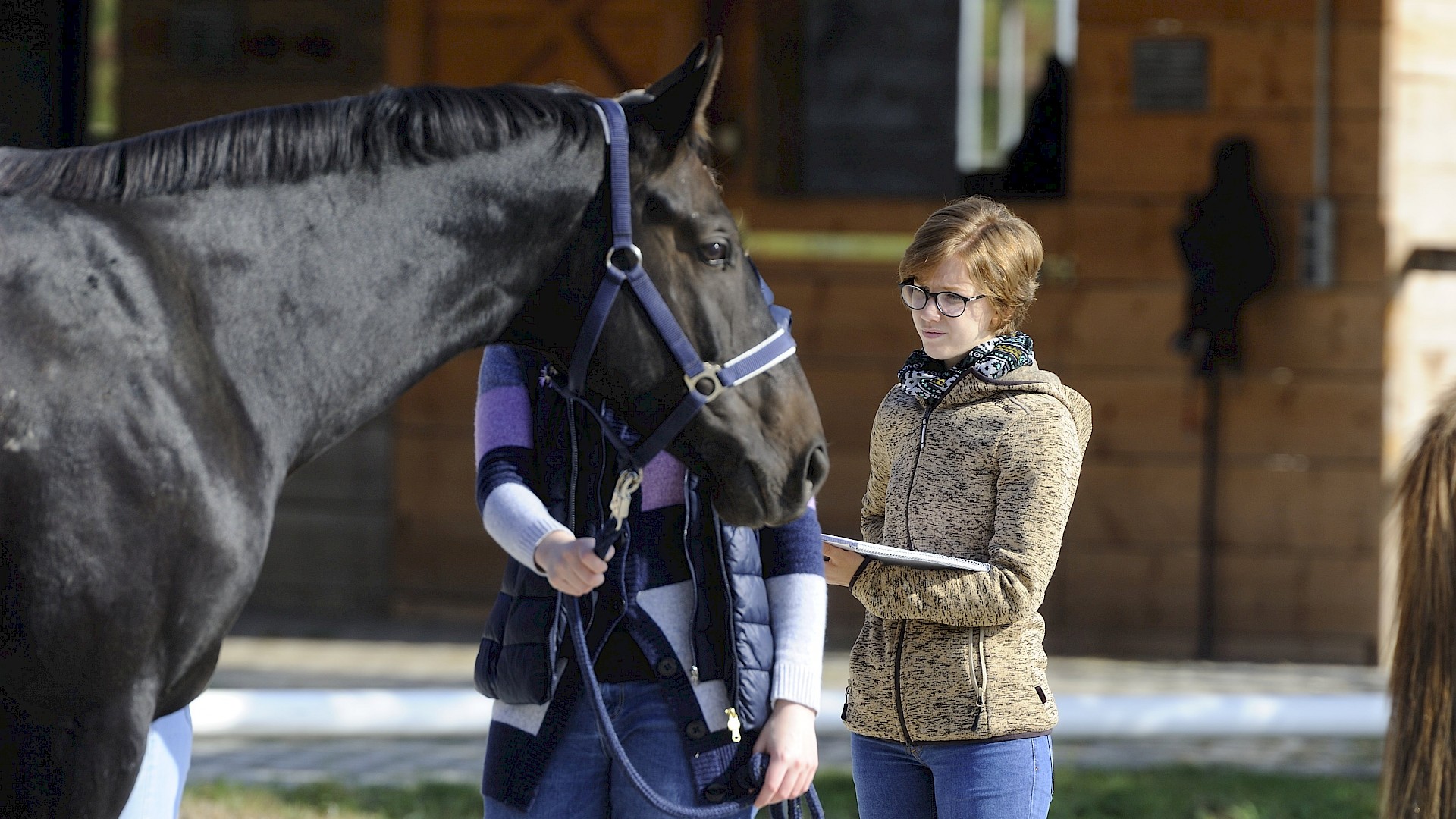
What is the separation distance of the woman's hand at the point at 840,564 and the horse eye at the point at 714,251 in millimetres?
429

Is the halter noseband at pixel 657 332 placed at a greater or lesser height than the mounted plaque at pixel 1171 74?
lesser

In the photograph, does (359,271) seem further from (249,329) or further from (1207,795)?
(1207,795)

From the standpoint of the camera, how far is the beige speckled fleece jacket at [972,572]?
1.86 meters

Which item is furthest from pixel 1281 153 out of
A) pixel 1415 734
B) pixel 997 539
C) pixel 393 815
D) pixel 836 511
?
pixel 997 539

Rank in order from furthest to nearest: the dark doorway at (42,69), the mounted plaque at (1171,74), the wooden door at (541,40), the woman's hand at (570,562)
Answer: the wooden door at (541,40)
the mounted plaque at (1171,74)
the dark doorway at (42,69)
the woman's hand at (570,562)

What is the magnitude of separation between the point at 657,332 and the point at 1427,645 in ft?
5.72

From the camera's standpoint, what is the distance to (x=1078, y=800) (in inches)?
158

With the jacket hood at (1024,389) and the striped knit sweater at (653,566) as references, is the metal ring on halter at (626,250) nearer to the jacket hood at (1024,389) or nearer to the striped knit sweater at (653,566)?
the striped knit sweater at (653,566)

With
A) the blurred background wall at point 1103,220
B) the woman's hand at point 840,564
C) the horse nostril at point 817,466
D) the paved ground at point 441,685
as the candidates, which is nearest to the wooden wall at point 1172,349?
the blurred background wall at point 1103,220

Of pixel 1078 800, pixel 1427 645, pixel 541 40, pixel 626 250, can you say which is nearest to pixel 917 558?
pixel 626 250

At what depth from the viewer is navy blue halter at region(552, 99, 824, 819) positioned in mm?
1826

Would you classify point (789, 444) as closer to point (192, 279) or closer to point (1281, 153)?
point (192, 279)

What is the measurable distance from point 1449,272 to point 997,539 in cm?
498

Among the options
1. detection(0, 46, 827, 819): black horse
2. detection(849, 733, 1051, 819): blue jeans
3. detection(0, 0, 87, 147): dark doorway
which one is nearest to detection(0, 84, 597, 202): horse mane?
detection(0, 46, 827, 819): black horse
